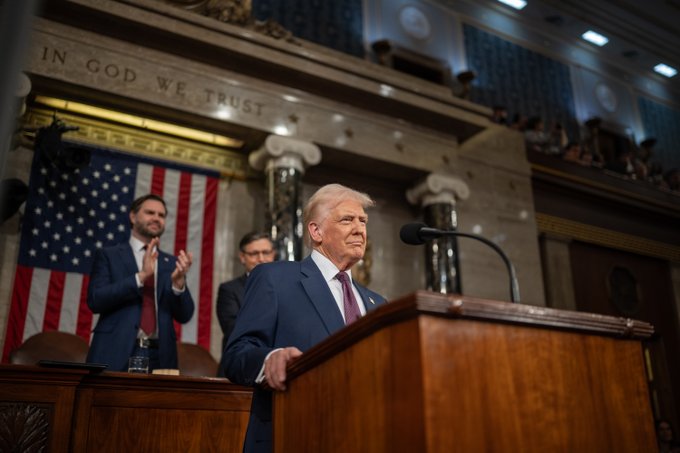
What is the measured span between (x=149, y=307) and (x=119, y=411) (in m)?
0.85

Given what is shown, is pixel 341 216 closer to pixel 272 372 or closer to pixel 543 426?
pixel 272 372

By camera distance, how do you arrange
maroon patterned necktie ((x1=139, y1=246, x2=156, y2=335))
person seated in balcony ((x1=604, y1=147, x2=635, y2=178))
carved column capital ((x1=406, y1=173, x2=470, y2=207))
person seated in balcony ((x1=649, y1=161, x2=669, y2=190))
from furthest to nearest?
person seated in balcony ((x1=649, y1=161, x2=669, y2=190)), person seated in balcony ((x1=604, y1=147, x2=635, y2=178)), carved column capital ((x1=406, y1=173, x2=470, y2=207)), maroon patterned necktie ((x1=139, y1=246, x2=156, y2=335))

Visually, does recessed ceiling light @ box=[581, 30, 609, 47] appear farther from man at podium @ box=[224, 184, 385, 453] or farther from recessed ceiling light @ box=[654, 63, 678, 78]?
man at podium @ box=[224, 184, 385, 453]

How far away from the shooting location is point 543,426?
133 centimetres

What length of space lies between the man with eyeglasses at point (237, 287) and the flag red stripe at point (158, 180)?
6.84 feet

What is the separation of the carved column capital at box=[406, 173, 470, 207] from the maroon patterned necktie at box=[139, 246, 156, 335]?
4.11m

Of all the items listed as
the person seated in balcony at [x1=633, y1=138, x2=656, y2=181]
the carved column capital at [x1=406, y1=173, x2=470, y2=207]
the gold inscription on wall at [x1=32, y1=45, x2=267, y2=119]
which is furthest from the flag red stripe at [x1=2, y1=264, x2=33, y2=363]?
the person seated in balcony at [x1=633, y1=138, x2=656, y2=181]

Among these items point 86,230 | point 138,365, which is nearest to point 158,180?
point 86,230

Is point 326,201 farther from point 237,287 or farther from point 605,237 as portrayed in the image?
point 605,237

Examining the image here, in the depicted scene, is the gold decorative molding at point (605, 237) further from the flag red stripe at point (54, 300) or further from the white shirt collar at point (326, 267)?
the white shirt collar at point (326, 267)

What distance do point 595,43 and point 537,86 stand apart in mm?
1846

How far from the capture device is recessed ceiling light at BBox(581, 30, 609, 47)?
11062mm

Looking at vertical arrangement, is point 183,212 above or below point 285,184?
below

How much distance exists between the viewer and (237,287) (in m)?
4.11
